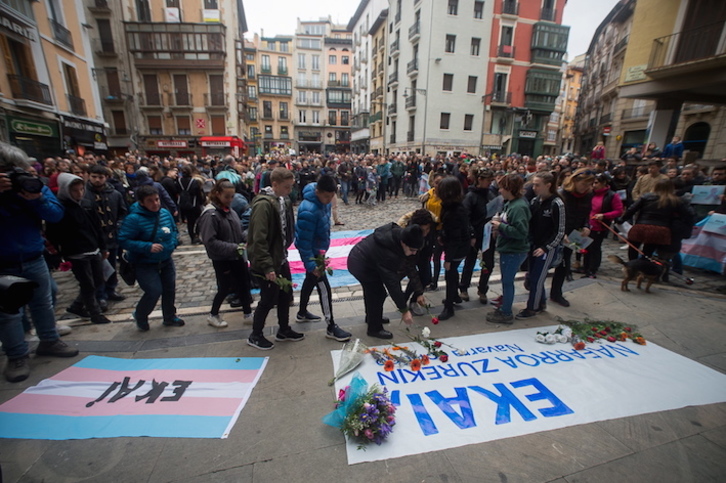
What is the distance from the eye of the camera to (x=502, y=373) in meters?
3.30

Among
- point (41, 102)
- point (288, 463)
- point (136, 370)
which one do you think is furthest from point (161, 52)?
point (288, 463)

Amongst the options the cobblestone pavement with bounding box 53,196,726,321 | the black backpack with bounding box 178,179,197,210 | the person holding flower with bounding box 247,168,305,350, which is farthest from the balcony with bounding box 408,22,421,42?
the person holding flower with bounding box 247,168,305,350

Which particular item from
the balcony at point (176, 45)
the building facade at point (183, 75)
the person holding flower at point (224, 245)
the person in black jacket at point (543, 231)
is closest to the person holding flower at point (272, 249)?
the person holding flower at point (224, 245)

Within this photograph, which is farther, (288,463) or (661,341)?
(661,341)

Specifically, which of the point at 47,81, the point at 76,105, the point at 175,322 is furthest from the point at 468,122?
the point at 175,322

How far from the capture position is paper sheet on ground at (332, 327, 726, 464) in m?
2.59

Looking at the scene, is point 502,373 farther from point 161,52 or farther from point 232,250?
point 161,52

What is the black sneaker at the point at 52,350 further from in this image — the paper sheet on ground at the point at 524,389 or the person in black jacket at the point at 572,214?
the person in black jacket at the point at 572,214

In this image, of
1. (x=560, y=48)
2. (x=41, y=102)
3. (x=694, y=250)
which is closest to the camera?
(x=694, y=250)

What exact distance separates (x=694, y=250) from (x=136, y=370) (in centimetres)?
934

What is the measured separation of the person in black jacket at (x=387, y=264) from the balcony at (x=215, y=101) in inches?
1243

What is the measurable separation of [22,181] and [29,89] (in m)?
16.9

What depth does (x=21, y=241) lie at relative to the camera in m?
3.20

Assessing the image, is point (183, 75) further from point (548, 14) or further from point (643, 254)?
point (643, 254)
